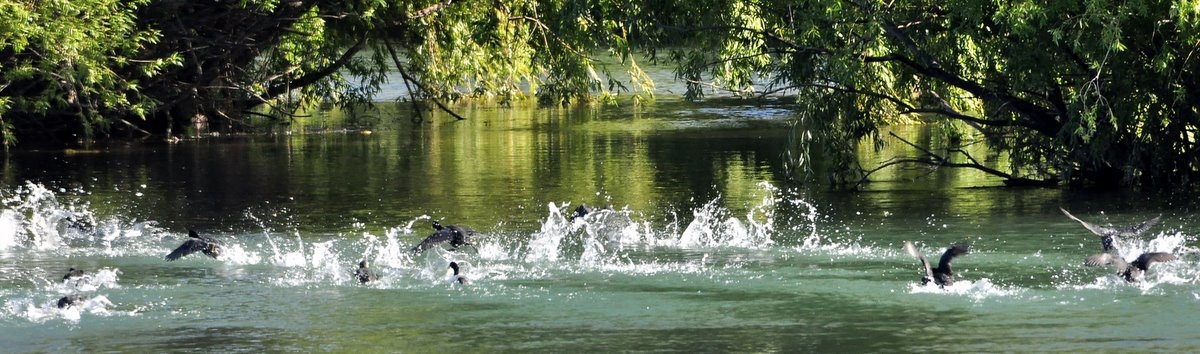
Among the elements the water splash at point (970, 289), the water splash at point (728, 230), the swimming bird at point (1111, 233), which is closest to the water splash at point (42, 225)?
the water splash at point (728, 230)

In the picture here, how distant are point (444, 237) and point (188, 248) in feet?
7.18

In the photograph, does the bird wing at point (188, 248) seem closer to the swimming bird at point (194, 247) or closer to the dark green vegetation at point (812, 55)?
the swimming bird at point (194, 247)

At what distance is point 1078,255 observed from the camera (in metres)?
15.0

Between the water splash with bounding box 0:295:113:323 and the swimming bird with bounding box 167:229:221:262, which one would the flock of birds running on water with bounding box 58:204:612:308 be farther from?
the water splash with bounding box 0:295:113:323

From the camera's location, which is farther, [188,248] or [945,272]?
[188,248]

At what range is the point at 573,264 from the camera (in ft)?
48.2

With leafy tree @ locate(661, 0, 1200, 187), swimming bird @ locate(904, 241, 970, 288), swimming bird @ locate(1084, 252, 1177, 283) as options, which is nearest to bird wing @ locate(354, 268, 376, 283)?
swimming bird @ locate(904, 241, 970, 288)

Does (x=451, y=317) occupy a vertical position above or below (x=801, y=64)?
below

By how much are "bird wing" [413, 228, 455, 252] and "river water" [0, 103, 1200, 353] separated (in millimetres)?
152

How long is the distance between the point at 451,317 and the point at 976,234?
6.73 m

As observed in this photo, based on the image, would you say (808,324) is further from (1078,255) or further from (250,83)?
(250,83)

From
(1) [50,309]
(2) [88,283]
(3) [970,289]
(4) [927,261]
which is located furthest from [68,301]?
(3) [970,289]

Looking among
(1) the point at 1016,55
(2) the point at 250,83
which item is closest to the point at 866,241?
(1) the point at 1016,55

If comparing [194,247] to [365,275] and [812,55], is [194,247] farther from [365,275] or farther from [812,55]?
[812,55]
